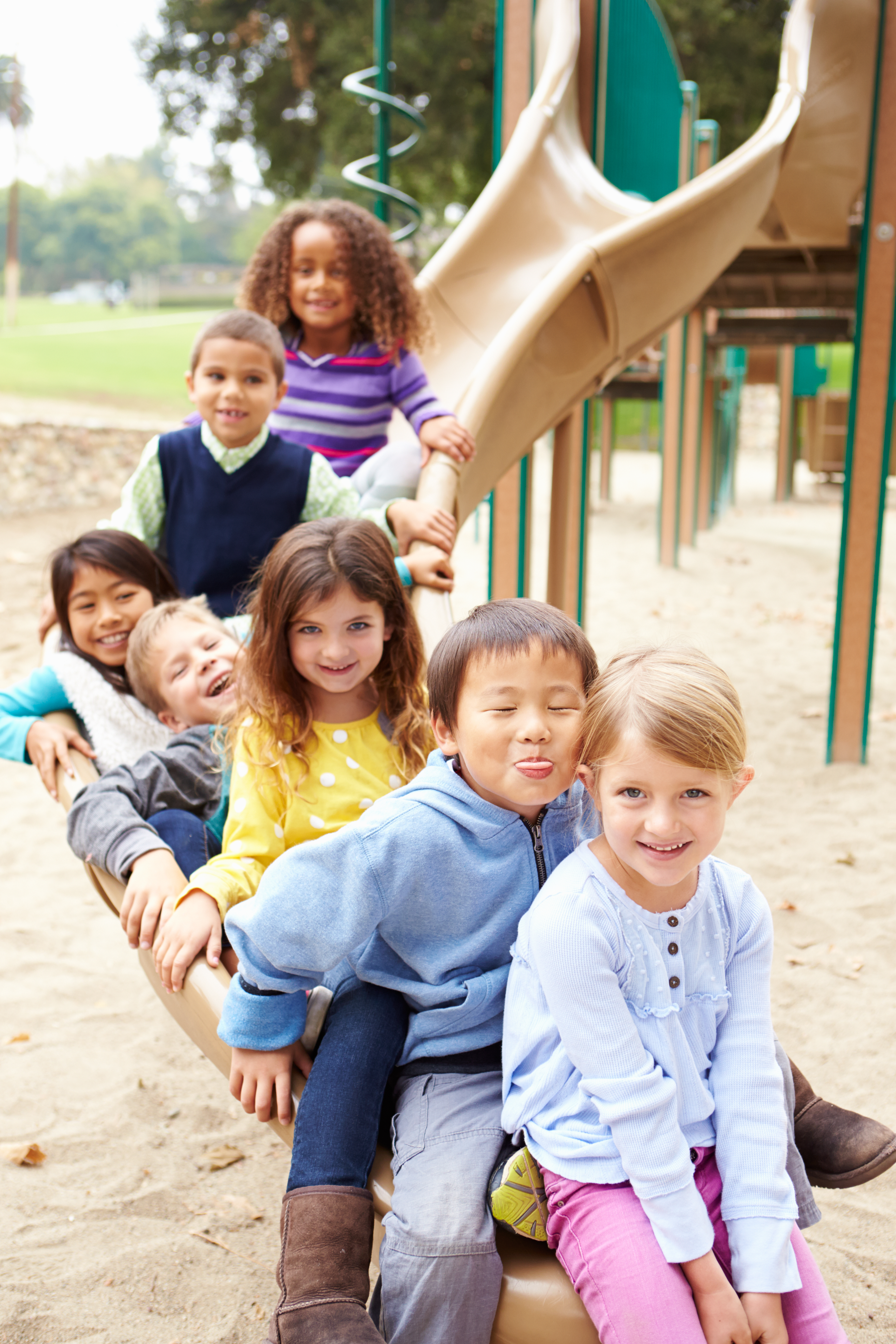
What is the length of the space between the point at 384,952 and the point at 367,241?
2538 mm

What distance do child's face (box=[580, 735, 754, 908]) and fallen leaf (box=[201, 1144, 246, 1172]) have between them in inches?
61.9

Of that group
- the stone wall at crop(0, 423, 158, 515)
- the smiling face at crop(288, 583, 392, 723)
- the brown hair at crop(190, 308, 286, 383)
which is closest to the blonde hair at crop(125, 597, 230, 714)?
the smiling face at crop(288, 583, 392, 723)

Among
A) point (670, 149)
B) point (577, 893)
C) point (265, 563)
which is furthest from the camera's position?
point (670, 149)

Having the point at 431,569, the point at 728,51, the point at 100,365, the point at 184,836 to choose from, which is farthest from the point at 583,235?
the point at 100,365

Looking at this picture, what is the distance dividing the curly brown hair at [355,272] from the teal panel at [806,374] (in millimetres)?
13183

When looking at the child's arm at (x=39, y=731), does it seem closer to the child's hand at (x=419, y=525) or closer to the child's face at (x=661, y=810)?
the child's hand at (x=419, y=525)

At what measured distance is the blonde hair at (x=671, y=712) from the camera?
4.19 feet

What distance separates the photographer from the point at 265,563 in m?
1.89

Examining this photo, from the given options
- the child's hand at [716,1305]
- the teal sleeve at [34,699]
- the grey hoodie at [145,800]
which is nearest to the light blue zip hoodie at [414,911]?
the child's hand at [716,1305]

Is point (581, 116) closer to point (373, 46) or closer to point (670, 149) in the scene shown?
point (670, 149)

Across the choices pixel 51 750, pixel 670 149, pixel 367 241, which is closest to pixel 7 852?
pixel 51 750

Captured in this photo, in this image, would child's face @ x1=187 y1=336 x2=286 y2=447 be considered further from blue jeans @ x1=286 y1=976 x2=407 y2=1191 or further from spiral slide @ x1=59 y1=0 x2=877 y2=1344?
blue jeans @ x1=286 y1=976 x2=407 y2=1191

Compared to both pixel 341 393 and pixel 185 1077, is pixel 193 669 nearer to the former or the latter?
pixel 185 1077

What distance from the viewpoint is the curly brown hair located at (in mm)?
3436
